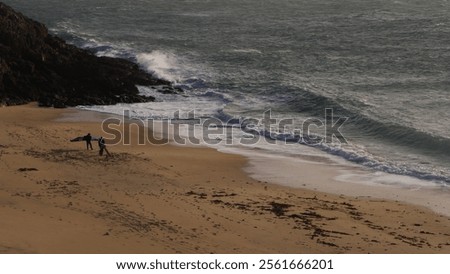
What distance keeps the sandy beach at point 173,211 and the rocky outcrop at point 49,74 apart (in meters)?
6.40

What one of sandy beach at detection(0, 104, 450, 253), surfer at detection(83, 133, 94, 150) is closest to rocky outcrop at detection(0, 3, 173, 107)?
sandy beach at detection(0, 104, 450, 253)

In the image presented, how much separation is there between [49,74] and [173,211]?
15.9m

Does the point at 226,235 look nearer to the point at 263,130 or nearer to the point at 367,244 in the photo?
the point at 367,244

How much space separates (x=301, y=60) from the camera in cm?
4259

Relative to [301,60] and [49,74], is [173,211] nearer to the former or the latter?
[49,74]

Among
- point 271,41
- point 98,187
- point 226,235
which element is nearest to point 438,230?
point 226,235

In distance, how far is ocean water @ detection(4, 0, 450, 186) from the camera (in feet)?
98.2

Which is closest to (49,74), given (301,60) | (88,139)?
(88,139)

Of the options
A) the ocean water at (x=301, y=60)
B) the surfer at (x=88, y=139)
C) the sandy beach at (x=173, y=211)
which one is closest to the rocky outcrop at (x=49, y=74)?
the ocean water at (x=301, y=60)

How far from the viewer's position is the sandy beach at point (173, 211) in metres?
18.2

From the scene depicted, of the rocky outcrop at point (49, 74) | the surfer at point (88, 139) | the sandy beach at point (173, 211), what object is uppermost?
the rocky outcrop at point (49, 74)

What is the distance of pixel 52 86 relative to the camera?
33.7 m

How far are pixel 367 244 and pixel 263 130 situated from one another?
12205 millimetres

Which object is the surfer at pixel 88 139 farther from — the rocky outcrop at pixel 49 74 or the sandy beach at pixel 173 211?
the rocky outcrop at pixel 49 74
